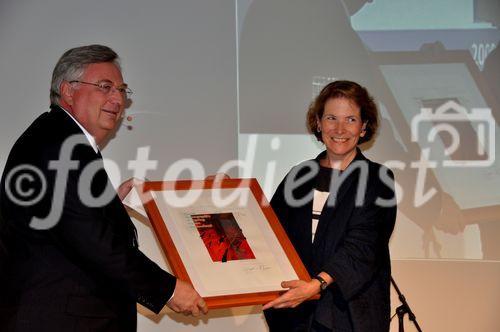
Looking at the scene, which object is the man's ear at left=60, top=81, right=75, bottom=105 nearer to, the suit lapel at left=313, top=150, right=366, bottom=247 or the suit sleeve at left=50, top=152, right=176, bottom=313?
the suit sleeve at left=50, top=152, right=176, bottom=313

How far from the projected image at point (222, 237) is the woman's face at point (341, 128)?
0.54 meters

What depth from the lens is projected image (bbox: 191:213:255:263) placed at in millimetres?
2787

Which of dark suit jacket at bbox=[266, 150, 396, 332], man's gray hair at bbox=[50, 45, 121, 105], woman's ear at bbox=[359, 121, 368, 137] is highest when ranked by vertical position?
man's gray hair at bbox=[50, 45, 121, 105]

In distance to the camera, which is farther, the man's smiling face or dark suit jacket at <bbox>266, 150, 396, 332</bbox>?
dark suit jacket at <bbox>266, 150, 396, 332</bbox>

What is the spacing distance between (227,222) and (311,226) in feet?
1.18

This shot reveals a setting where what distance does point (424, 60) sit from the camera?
4340mm

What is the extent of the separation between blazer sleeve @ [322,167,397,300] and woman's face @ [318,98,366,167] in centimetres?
18

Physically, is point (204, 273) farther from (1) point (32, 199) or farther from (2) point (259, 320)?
(2) point (259, 320)

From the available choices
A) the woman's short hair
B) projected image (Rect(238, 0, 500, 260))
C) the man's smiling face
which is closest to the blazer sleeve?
the woman's short hair

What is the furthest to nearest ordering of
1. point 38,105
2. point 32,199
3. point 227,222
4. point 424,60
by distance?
point 424,60, point 38,105, point 227,222, point 32,199

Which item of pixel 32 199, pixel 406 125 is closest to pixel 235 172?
pixel 406 125

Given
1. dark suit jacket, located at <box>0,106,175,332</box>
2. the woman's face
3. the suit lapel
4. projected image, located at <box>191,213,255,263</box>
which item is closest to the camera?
Result: dark suit jacket, located at <box>0,106,175,332</box>

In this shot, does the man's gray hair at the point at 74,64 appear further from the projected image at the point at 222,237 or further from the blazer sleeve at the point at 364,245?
the blazer sleeve at the point at 364,245

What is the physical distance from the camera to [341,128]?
301 centimetres
